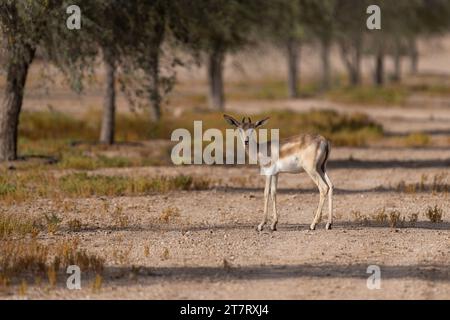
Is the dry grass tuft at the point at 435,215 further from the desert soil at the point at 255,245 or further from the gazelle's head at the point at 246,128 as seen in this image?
the gazelle's head at the point at 246,128

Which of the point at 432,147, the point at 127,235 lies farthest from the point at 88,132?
the point at 127,235

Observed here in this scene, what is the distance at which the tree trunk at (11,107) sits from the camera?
70.2 feet

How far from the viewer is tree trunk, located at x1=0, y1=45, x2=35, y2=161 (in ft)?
70.2

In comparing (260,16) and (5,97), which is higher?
(260,16)

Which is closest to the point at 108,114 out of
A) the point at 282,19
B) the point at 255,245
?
the point at 282,19

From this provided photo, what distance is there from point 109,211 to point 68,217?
83cm

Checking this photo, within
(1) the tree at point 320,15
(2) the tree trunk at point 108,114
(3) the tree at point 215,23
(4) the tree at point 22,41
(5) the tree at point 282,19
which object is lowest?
(2) the tree trunk at point 108,114

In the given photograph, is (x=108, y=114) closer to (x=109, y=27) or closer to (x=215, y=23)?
(x=215, y=23)

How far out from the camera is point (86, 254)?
12320mm

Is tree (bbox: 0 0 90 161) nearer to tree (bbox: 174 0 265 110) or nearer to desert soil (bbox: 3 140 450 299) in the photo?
tree (bbox: 174 0 265 110)

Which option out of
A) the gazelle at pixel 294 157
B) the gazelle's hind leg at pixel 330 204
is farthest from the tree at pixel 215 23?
the gazelle's hind leg at pixel 330 204

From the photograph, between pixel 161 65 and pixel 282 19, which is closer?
pixel 161 65

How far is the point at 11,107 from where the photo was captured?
21812 mm
